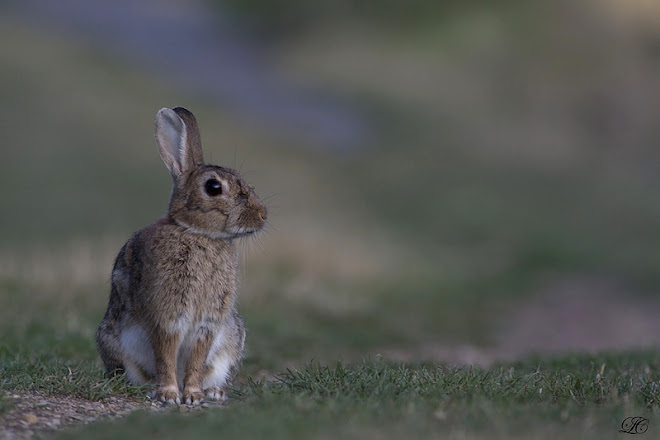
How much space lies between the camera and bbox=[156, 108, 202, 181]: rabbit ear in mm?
7129

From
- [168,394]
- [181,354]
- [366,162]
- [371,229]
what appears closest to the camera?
[168,394]

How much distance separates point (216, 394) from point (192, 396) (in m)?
0.26

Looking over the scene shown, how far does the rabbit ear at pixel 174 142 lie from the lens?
23.4 ft

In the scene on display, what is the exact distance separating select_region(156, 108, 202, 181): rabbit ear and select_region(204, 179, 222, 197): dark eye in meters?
0.27

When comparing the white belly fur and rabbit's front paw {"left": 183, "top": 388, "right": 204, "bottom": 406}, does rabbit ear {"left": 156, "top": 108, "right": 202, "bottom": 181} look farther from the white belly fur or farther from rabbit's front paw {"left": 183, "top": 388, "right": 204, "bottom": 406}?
rabbit's front paw {"left": 183, "top": 388, "right": 204, "bottom": 406}

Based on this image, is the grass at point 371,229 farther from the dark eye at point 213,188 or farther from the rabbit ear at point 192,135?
the rabbit ear at point 192,135

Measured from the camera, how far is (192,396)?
668 cm

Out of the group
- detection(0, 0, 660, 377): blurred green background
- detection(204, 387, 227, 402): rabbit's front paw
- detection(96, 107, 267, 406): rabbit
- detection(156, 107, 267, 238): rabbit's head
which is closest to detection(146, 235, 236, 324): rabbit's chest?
detection(96, 107, 267, 406): rabbit

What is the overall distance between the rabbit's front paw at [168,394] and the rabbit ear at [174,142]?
156 centimetres

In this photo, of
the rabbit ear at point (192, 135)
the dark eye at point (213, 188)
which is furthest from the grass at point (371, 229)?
the rabbit ear at point (192, 135)

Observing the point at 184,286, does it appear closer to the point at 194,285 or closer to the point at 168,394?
the point at 194,285

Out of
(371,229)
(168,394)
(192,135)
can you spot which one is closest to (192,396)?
(168,394)

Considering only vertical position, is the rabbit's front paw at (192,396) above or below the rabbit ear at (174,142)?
below

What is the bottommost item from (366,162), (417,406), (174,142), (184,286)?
(366,162)
